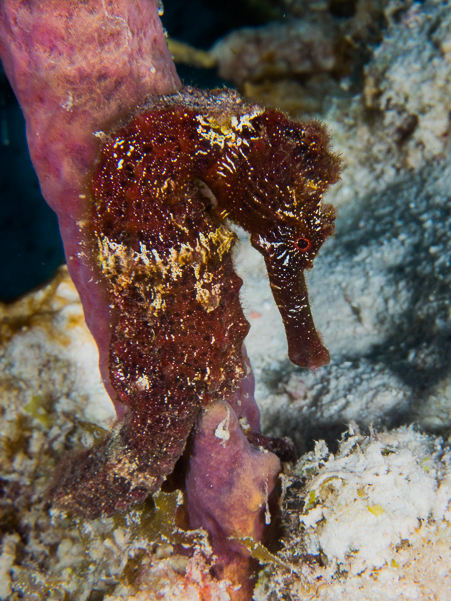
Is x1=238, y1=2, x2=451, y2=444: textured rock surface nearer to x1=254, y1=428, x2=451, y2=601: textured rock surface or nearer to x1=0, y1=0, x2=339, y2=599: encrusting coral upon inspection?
x1=254, y1=428, x2=451, y2=601: textured rock surface

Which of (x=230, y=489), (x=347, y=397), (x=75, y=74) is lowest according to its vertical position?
(x=230, y=489)

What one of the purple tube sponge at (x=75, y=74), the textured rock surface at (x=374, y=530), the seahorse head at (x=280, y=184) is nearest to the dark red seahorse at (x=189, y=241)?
the seahorse head at (x=280, y=184)

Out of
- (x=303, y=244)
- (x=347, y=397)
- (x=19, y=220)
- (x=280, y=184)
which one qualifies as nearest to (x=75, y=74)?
(x=280, y=184)

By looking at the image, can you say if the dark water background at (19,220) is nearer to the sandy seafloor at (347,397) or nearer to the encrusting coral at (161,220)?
the sandy seafloor at (347,397)

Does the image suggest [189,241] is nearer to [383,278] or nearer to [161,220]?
[161,220]

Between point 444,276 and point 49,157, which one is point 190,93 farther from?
point 444,276

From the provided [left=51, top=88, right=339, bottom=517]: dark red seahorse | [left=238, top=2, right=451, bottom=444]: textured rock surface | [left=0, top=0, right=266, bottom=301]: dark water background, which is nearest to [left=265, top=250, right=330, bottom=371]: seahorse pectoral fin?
[left=51, top=88, right=339, bottom=517]: dark red seahorse
